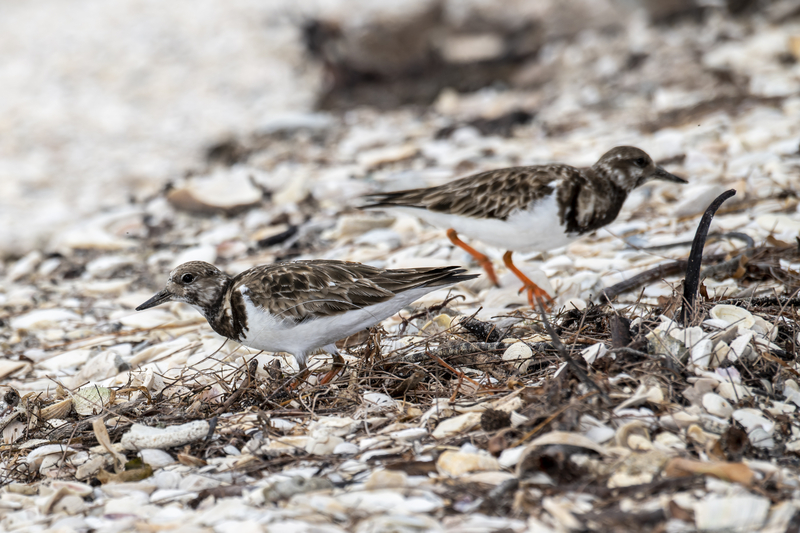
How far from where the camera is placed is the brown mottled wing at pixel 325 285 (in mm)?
2941

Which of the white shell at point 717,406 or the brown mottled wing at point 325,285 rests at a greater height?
the brown mottled wing at point 325,285

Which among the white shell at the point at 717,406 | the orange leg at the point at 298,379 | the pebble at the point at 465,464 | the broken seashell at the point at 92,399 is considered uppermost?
the broken seashell at the point at 92,399

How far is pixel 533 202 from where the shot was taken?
3.71 m

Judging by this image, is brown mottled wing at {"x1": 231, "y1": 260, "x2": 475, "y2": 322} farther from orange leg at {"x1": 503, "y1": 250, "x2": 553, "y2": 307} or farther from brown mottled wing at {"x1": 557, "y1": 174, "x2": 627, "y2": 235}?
brown mottled wing at {"x1": 557, "y1": 174, "x2": 627, "y2": 235}

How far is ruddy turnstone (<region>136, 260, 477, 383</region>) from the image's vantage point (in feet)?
9.61

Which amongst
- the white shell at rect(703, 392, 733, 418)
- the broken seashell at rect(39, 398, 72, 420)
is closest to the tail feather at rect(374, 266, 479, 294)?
the white shell at rect(703, 392, 733, 418)

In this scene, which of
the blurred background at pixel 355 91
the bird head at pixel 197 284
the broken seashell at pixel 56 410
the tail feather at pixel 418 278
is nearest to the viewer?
the broken seashell at pixel 56 410

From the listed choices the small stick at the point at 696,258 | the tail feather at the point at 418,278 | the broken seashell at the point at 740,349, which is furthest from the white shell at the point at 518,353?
the broken seashell at the point at 740,349

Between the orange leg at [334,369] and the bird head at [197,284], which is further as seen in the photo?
the bird head at [197,284]

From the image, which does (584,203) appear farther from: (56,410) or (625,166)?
(56,410)

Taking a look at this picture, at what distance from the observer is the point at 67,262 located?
17.7 ft

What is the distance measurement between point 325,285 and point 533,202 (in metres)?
1.19

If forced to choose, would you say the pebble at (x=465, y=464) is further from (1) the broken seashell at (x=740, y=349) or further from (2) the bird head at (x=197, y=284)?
(2) the bird head at (x=197, y=284)

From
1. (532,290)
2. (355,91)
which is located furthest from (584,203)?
(355,91)
